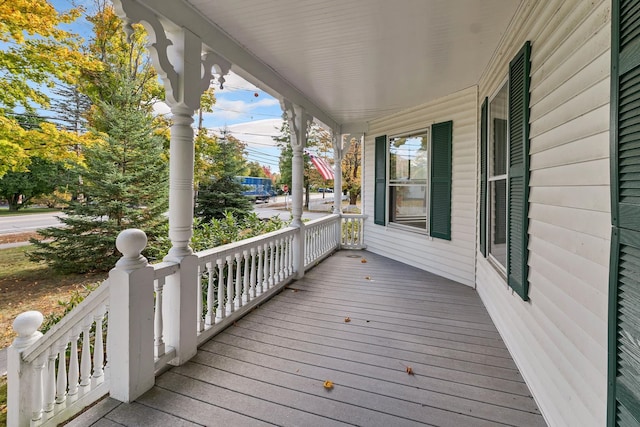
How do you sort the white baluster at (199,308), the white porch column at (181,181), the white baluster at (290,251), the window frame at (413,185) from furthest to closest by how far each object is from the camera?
1. the window frame at (413,185)
2. the white baluster at (290,251)
3. the white baluster at (199,308)
4. the white porch column at (181,181)

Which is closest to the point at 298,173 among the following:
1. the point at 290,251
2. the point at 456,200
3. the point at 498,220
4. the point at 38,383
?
the point at 290,251

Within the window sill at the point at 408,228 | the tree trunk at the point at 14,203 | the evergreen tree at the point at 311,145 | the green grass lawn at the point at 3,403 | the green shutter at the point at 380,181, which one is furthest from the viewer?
the tree trunk at the point at 14,203

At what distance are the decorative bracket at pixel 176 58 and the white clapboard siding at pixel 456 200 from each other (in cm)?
353

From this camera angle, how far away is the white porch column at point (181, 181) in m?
2.33

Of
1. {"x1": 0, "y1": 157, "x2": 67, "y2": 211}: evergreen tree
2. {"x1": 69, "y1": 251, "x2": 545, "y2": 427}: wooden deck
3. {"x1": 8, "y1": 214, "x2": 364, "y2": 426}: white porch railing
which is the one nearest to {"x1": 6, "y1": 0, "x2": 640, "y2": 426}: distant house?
{"x1": 69, "y1": 251, "x2": 545, "y2": 427}: wooden deck

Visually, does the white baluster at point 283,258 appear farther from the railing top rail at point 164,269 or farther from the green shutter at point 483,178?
the green shutter at point 483,178

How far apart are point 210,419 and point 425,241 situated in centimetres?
424

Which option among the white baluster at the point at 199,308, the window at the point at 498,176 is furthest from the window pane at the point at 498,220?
the white baluster at the point at 199,308

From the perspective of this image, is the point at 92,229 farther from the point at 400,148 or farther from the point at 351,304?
the point at 400,148

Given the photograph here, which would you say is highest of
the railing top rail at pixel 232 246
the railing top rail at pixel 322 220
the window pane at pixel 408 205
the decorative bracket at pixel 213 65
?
the decorative bracket at pixel 213 65

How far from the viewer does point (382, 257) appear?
6.16 metres

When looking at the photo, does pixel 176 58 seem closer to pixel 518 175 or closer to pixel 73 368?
pixel 73 368

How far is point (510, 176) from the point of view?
2.52 meters

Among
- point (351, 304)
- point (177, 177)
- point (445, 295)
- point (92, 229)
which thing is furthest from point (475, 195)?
point (92, 229)
